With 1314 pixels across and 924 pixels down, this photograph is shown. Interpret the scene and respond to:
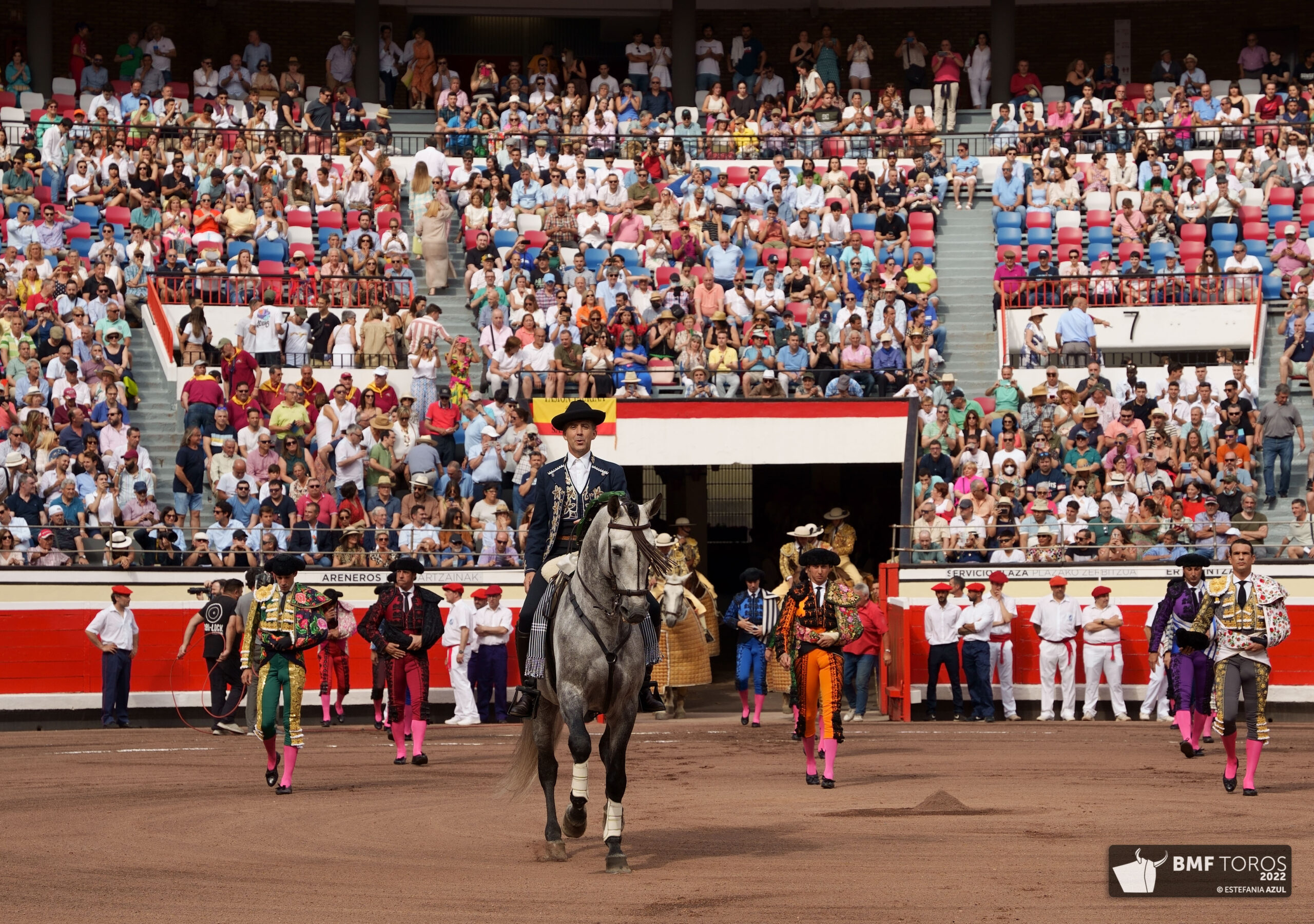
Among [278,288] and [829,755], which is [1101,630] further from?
[278,288]

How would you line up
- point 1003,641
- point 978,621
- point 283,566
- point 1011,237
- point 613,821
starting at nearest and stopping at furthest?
point 613,821 → point 283,566 → point 978,621 → point 1003,641 → point 1011,237

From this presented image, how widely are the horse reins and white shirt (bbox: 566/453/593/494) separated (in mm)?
638

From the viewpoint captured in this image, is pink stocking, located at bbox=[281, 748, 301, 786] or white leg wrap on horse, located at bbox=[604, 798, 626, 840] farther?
pink stocking, located at bbox=[281, 748, 301, 786]

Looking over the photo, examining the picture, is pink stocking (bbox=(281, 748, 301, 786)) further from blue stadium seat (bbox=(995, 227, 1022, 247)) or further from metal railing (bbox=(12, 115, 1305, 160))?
blue stadium seat (bbox=(995, 227, 1022, 247))

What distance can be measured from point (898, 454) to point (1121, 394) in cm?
373

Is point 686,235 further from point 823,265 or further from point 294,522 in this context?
point 294,522

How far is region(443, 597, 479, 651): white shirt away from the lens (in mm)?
22078

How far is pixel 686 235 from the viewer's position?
1130 inches

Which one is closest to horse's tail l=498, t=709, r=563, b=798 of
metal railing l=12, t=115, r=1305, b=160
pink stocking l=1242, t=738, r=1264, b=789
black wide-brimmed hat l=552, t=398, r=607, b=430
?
black wide-brimmed hat l=552, t=398, r=607, b=430

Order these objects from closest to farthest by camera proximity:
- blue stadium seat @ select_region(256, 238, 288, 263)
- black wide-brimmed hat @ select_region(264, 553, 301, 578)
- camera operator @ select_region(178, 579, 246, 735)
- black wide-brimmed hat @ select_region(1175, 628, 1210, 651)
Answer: black wide-brimmed hat @ select_region(1175, 628, 1210, 651), black wide-brimmed hat @ select_region(264, 553, 301, 578), camera operator @ select_region(178, 579, 246, 735), blue stadium seat @ select_region(256, 238, 288, 263)

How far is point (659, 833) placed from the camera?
12.6m

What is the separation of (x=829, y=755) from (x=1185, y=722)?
426 cm

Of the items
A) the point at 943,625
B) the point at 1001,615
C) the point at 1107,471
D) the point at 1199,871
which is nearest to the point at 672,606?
the point at 1199,871

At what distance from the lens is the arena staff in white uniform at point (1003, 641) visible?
22.5 metres
